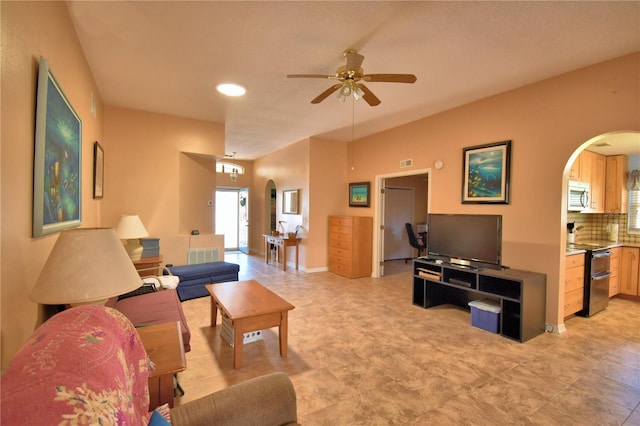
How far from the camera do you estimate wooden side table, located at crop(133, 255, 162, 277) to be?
11.5 ft

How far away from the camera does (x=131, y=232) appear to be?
3.31m

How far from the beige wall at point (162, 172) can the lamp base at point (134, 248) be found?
2.32 ft

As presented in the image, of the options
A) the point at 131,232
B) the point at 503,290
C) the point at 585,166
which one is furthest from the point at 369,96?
the point at 585,166

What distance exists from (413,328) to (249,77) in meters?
3.28

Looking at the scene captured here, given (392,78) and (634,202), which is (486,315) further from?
(634,202)

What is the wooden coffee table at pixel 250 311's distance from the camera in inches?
91.6

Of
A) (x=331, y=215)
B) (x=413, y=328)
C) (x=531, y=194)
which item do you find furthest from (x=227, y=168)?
(x=531, y=194)

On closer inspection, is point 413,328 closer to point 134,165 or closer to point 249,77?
point 249,77

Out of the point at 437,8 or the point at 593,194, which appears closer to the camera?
the point at 437,8

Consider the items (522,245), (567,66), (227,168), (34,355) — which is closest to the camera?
(34,355)

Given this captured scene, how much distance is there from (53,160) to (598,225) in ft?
22.7

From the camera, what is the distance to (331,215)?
596 centimetres

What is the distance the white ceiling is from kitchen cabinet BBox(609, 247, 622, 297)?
9.74 ft

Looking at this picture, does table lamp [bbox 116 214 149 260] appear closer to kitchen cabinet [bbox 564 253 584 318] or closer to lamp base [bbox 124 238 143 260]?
lamp base [bbox 124 238 143 260]
